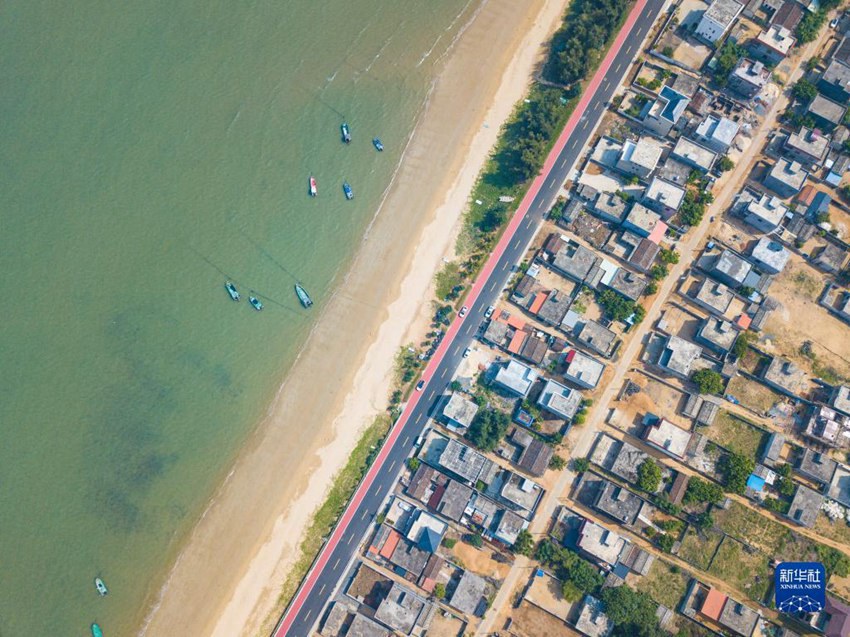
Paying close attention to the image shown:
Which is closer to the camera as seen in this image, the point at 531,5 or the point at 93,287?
the point at 93,287

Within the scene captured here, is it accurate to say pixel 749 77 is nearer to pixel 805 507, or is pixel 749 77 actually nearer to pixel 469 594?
pixel 805 507

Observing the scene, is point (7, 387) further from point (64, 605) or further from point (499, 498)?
point (499, 498)

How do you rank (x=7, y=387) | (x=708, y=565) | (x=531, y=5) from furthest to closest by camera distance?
(x=531, y=5) → (x=7, y=387) → (x=708, y=565)

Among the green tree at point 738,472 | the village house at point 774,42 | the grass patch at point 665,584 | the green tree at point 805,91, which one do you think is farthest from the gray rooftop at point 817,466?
the village house at point 774,42

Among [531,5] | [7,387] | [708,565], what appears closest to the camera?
[708,565]

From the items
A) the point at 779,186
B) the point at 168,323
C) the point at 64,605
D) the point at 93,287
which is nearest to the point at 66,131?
the point at 93,287

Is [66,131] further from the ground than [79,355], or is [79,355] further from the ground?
[66,131]

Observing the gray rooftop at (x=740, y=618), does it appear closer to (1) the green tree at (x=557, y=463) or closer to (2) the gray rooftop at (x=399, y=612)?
(1) the green tree at (x=557, y=463)

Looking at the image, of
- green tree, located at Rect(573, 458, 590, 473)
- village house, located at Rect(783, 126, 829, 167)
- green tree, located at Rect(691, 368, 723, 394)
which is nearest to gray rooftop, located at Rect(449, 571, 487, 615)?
green tree, located at Rect(573, 458, 590, 473)
